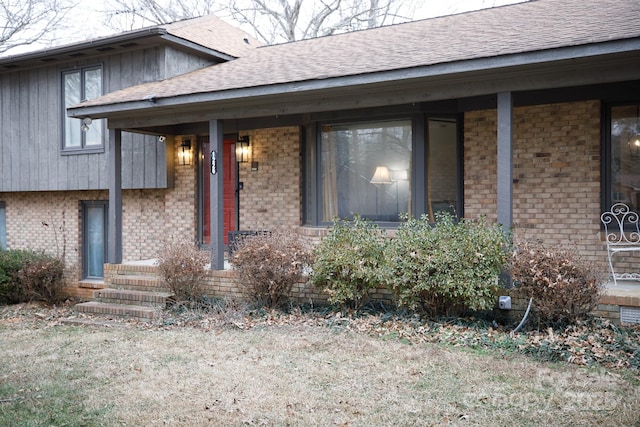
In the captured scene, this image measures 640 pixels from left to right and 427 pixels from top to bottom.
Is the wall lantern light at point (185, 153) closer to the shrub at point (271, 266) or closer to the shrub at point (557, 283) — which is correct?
the shrub at point (271, 266)

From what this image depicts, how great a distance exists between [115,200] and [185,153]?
1782 mm

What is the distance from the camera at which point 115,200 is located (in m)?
9.19

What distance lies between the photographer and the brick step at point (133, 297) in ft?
26.4

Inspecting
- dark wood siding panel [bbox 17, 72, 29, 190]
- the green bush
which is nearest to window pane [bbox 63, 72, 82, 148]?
dark wood siding panel [bbox 17, 72, 29, 190]

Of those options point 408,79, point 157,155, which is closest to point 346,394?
point 408,79

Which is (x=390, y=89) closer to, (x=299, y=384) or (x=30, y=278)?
(x=299, y=384)

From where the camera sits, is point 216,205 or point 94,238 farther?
point 94,238

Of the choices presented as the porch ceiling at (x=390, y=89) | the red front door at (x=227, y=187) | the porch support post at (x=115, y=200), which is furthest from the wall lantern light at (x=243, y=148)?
the porch support post at (x=115, y=200)

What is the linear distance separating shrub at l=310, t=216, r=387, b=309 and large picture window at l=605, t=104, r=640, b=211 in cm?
323

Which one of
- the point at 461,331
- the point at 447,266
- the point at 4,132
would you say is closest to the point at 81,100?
the point at 4,132

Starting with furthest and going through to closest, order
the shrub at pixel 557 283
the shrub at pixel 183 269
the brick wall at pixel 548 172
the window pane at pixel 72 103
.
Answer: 1. the window pane at pixel 72 103
2. the shrub at pixel 183 269
3. the brick wall at pixel 548 172
4. the shrub at pixel 557 283

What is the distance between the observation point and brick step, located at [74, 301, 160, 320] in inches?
309

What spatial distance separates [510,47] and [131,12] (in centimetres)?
1760

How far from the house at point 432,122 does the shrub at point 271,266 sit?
99 cm
